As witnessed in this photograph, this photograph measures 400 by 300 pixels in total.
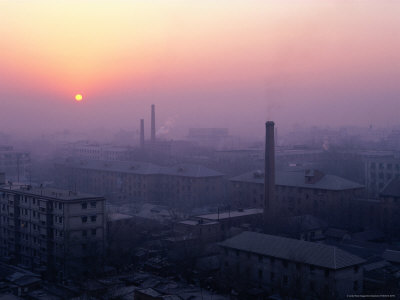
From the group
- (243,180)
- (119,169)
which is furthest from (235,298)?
(119,169)

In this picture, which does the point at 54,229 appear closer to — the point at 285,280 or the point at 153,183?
the point at 285,280

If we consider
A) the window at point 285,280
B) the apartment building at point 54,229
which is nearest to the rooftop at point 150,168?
the apartment building at point 54,229

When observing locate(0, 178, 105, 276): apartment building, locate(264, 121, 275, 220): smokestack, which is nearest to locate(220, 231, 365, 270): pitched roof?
locate(0, 178, 105, 276): apartment building

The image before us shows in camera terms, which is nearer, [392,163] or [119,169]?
[392,163]

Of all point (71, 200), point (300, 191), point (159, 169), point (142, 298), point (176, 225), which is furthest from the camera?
point (159, 169)

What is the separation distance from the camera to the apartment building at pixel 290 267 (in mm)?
11414

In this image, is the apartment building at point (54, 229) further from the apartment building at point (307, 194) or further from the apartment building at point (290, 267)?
the apartment building at point (307, 194)

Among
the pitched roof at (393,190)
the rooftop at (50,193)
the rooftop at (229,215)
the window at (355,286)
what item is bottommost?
the window at (355,286)

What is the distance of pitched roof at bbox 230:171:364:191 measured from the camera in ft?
68.8

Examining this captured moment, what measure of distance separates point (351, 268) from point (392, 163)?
17.8 m

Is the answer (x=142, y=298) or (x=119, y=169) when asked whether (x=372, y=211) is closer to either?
(x=142, y=298)

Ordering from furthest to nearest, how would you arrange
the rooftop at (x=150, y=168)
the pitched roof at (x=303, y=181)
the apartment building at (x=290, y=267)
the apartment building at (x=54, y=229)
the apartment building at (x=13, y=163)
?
the apartment building at (x=13, y=163) < the rooftop at (x=150, y=168) < the pitched roof at (x=303, y=181) < the apartment building at (x=54, y=229) < the apartment building at (x=290, y=267)

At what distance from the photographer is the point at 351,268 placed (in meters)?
11.6

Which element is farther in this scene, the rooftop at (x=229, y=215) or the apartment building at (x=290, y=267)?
the rooftop at (x=229, y=215)
